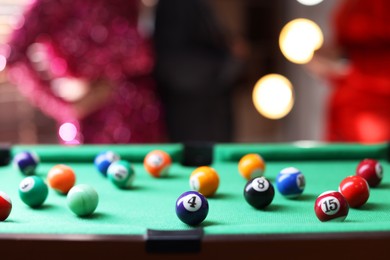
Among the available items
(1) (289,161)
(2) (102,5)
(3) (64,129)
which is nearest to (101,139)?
(3) (64,129)

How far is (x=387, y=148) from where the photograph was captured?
2152 millimetres

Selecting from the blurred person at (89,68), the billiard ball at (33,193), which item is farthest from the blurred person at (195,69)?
the billiard ball at (33,193)

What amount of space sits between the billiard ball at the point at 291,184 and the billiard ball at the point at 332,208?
22 centimetres

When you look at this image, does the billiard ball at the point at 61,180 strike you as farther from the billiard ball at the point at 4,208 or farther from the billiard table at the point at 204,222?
the billiard ball at the point at 4,208

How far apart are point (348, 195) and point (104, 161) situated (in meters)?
0.77

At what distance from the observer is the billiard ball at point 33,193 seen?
1.54 meters

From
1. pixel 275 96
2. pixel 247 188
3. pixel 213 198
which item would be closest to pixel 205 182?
pixel 213 198

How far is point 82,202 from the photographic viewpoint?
1443 mm

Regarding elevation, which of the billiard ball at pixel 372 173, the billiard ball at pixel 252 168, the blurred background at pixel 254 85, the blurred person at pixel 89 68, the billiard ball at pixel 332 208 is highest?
the blurred background at pixel 254 85

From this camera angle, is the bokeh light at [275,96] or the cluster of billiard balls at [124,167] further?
the bokeh light at [275,96]

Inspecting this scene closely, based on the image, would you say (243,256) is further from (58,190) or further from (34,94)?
(34,94)

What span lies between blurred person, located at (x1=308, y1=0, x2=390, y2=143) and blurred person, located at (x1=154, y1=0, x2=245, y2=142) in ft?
2.44

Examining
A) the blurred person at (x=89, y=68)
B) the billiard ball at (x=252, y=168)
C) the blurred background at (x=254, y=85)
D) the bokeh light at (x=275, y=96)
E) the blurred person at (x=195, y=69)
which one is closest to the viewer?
the billiard ball at (x=252, y=168)

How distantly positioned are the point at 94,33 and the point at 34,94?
20.3 inches
